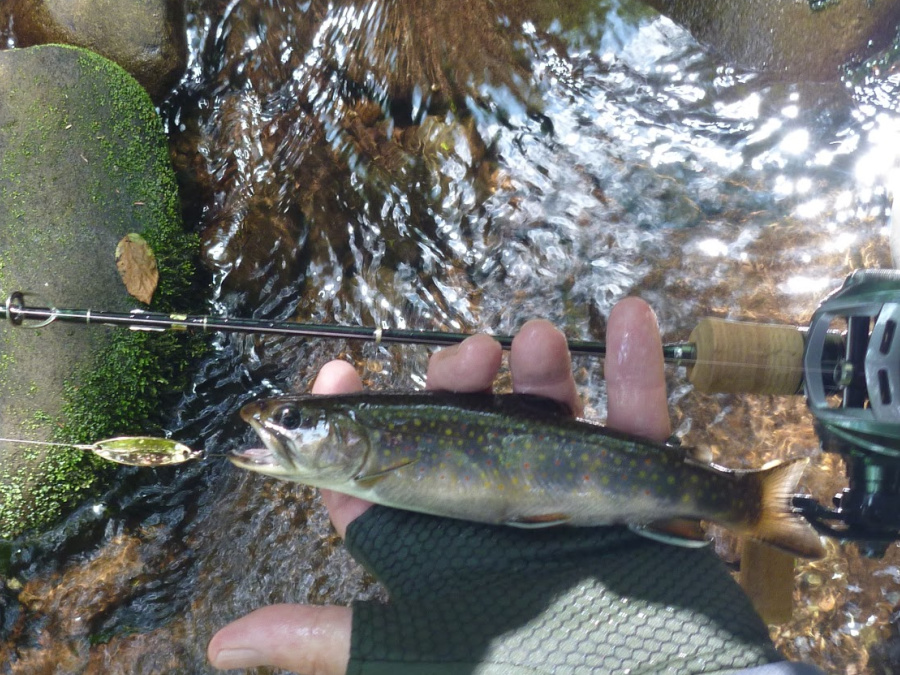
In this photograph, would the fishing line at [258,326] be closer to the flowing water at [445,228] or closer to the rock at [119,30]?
the flowing water at [445,228]

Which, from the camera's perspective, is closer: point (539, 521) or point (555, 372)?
point (539, 521)

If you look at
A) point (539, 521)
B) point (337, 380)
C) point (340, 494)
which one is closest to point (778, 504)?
point (539, 521)

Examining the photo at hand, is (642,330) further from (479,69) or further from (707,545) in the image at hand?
(479,69)

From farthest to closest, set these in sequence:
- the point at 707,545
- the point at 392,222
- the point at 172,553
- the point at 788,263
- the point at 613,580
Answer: the point at 392,222 → the point at 788,263 → the point at 172,553 → the point at 707,545 → the point at 613,580

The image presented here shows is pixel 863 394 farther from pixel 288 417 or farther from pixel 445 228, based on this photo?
pixel 445 228

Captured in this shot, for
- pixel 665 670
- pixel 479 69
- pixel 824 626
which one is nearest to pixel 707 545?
pixel 665 670

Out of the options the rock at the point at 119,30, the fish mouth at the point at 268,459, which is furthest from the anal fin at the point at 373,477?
the rock at the point at 119,30
